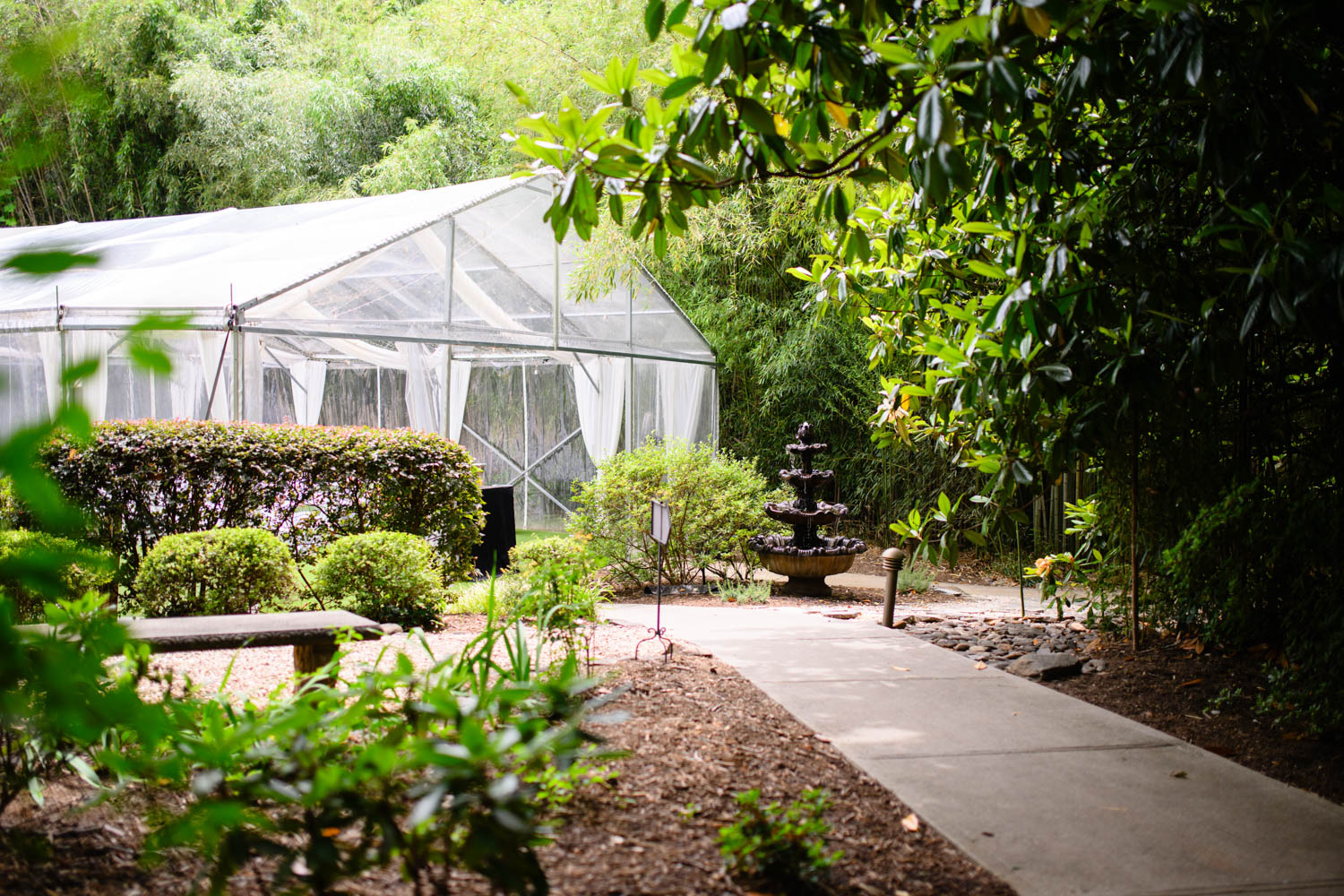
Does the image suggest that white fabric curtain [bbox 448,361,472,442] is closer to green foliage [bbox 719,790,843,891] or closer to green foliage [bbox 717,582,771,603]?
green foliage [bbox 717,582,771,603]

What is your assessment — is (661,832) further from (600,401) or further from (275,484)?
(600,401)

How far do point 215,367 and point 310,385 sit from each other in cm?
490

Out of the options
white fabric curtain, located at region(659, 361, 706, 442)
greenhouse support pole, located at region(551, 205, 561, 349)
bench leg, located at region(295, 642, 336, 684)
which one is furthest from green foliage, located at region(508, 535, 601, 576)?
white fabric curtain, located at region(659, 361, 706, 442)

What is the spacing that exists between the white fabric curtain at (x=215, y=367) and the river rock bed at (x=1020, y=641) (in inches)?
225

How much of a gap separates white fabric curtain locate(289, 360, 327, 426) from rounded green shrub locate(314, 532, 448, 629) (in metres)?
8.30

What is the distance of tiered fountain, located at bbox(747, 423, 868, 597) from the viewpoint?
8312 millimetres

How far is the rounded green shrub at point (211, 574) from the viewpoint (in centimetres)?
526

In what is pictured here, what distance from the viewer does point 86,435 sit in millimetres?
854

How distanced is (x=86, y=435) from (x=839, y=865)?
6.44 feet

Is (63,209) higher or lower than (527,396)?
higher

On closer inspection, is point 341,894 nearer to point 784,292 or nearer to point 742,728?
point 742,728

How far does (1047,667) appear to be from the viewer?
14.4 ft

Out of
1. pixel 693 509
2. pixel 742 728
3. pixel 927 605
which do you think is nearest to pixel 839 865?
pixel 742 728

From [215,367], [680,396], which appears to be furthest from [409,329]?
[680,396]
